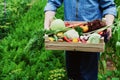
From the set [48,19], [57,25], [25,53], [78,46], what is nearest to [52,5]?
[48,19]

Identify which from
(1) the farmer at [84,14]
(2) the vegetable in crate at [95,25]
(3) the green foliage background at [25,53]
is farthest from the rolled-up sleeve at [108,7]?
(2) the vegetable in crate at [95,25]

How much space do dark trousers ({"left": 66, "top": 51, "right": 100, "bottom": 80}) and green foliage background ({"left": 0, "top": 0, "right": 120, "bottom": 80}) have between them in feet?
1.06

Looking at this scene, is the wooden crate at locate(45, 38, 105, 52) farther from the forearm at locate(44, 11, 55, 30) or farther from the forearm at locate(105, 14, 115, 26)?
the forearm at locate(105, 14, 115, 26)

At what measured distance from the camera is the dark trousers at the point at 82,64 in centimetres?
401

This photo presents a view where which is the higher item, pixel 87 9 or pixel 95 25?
pixel 87 9

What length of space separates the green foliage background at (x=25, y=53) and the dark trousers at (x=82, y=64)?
32cm

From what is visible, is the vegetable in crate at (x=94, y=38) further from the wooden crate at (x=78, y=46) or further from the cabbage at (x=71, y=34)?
the cabbage at (x=71, y=34)

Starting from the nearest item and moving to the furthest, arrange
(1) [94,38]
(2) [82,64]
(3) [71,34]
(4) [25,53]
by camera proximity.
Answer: (1) [94,38], (3) [71,34], (2) [82,64], (4) [25,53]

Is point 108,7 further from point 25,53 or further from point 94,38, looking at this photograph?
point 25,53

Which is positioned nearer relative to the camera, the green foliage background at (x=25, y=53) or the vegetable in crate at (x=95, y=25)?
the vegetable in crate at (x=95, y=25)

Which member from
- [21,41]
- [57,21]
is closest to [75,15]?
[57,21]

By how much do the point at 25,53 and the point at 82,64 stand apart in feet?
5.21

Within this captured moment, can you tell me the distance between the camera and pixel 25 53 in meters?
5.51

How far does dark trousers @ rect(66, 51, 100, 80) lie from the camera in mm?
4012
